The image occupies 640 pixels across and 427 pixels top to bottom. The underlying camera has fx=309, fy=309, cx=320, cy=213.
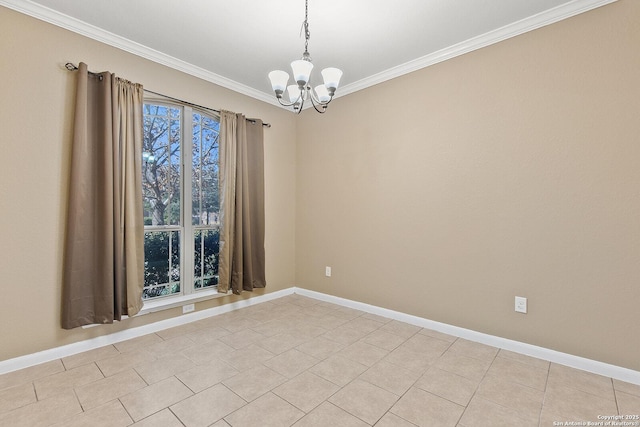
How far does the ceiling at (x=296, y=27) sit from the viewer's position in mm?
2336

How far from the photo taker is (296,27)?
8.53 ft

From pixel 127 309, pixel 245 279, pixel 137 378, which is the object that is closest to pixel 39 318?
pixel 127 309

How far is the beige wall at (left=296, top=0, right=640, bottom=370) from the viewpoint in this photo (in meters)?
2.21

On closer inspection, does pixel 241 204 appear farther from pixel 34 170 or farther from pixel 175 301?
pixel 34 170

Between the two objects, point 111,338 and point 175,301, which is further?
point 175,301

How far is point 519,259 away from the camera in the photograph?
2.61 m

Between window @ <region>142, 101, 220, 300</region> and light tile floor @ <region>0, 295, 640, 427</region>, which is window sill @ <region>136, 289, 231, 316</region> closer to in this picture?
window @ <region>142, 101, 220, 300</region>

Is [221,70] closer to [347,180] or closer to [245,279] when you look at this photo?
[347,180]

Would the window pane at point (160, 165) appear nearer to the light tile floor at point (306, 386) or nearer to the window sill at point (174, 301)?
the window sill at point (174, 301)

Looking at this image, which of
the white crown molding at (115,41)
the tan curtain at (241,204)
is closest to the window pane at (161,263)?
the tan curtain at (241,204)

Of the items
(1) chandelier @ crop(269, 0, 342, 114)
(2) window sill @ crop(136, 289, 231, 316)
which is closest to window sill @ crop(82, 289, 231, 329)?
(2) window sill @ crop(136, 289, 231, 316)

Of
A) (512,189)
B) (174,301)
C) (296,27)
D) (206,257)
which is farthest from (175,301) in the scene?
(512,189)

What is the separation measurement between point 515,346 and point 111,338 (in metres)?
3.52

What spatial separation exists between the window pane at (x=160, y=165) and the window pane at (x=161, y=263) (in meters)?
0.16
